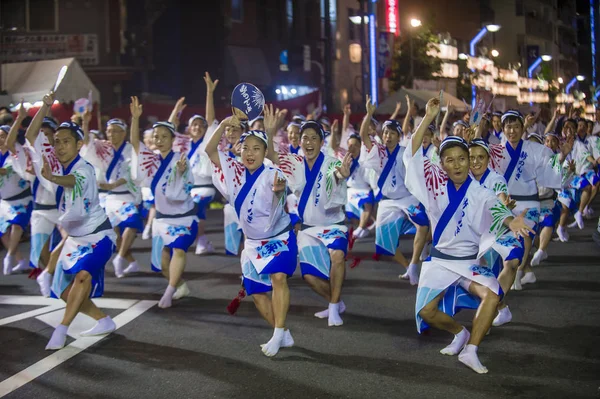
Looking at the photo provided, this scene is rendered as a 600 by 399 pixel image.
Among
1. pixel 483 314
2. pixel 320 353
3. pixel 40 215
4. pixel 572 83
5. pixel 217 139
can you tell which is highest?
pixel 572 83

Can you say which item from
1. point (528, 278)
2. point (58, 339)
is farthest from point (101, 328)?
point (528, 278)

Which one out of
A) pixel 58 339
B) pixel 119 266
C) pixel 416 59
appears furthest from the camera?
pixel 416 59

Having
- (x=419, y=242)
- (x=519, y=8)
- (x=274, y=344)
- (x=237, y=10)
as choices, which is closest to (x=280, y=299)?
(x=274, y=344)

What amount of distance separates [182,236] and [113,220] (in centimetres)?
218

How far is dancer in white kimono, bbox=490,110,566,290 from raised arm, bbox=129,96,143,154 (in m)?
3.62

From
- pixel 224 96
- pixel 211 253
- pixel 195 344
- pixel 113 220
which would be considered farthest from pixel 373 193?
pixel 224 96

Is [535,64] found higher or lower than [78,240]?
higher

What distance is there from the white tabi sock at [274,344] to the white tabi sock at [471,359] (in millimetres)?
1371

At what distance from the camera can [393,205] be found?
870cm

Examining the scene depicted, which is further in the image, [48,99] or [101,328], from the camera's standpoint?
[48,99]

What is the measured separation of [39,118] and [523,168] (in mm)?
4765

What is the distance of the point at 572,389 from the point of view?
474 centimetres

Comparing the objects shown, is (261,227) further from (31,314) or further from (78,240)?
(31,314)

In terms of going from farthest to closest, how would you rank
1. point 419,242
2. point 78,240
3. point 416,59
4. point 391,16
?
point 391,16
point 416,59
point 419,242
point 78,240
